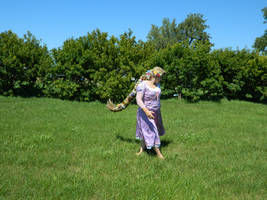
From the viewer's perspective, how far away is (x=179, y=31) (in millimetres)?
59219

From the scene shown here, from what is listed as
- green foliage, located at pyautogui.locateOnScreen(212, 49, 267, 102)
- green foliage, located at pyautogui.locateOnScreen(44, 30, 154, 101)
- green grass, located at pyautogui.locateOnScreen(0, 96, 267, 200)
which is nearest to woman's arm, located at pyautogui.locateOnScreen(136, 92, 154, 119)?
green grass, located at pyautogui.locateOnScreen(0, 96, 267, 200)

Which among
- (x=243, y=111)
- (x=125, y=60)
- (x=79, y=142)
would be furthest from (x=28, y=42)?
(x=243, y=111)

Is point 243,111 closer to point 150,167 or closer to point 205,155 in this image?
point 205,155

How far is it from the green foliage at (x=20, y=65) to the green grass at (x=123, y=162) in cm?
842

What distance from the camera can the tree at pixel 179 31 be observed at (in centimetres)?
5769

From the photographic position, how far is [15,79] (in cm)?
1744

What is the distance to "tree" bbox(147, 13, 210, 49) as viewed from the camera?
189 feet

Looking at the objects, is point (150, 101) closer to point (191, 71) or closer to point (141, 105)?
point (141, 105)

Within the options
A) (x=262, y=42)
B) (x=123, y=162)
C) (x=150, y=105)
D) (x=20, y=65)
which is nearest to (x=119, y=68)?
(x=20, y=65)

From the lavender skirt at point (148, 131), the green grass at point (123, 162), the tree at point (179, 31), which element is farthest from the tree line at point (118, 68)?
the tree at point (179, 31)

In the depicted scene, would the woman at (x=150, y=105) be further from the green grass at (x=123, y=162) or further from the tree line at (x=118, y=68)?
the tree line at (x=118, y=68)

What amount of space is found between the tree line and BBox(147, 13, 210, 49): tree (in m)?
41.0

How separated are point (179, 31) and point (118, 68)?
4695 cm

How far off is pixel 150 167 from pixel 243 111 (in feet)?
32.6
